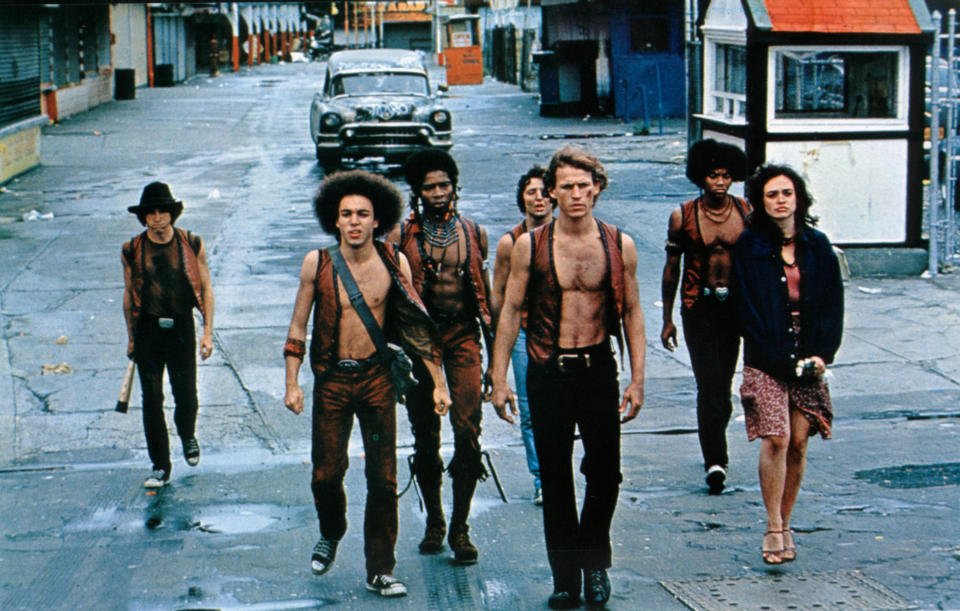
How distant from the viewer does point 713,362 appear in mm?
6625

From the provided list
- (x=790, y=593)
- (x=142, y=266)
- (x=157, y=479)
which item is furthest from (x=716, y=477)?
(x=142, y=266)

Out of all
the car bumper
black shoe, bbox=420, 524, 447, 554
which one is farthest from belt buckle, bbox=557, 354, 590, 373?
the car bumper

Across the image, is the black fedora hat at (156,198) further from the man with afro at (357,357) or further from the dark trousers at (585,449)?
the dark trousers at (585,449)

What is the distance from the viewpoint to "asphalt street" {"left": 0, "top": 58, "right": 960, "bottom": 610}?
544cm

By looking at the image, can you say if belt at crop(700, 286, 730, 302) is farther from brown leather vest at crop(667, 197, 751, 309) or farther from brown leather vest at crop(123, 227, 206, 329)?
brown leather vest at crop(123, 227, 206, 329)

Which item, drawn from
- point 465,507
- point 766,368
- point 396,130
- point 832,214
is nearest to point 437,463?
point 465,507

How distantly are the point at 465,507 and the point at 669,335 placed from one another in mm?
1674

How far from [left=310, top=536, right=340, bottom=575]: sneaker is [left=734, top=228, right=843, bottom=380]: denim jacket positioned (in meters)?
1.95

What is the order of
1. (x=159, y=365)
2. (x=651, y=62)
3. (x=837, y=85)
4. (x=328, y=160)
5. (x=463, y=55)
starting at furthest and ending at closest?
(x=463, y=55)
(x=651, y=62)
(x=328, y=160)
(x=837, y=85)
(x=159, y=365)

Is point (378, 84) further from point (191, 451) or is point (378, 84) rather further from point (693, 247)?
point (693, 247)

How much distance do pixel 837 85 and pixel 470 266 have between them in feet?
25.7

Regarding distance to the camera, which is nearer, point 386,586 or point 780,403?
point 386,586

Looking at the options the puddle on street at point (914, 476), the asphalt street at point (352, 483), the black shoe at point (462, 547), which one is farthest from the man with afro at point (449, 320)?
the puddle on street at point (914, 476)

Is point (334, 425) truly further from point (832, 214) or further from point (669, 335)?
point (832, 214)
